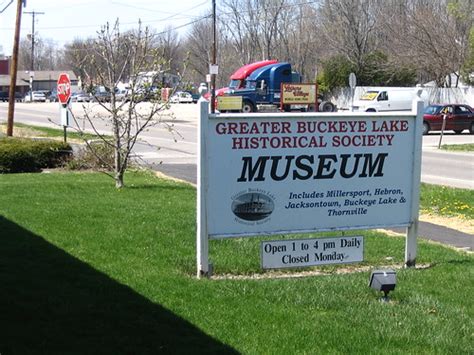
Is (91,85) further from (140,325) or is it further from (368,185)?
(140,325)

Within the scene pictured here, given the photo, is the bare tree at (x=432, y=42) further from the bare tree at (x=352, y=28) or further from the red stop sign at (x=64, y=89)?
the red stop sign at (x=64, y=89)

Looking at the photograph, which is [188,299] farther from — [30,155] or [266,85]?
[266,85]

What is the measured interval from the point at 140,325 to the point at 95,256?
249cm

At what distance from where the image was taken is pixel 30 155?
19281 millimetres

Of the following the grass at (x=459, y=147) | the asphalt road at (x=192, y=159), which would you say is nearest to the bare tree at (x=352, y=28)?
the asphalt road at (x=192, y=159)

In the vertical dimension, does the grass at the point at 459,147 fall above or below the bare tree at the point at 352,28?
below

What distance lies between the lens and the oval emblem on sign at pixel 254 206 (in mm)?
7605

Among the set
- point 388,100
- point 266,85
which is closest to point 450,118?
point 388,100

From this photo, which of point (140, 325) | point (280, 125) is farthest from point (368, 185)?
point (140, 325)

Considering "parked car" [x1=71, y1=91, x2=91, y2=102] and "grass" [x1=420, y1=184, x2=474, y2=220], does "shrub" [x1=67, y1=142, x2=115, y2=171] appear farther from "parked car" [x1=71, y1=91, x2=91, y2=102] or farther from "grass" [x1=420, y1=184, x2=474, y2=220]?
"grass" [x1=420, y1=184, x2=474, y2=220]

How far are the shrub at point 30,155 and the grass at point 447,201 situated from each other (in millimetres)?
9248

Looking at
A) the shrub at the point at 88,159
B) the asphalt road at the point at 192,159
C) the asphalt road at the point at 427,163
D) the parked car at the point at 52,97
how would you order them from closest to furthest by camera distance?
the asphalt road at the point at 427,163
the shrub at the point at 88,159
the asphalt road at the point at 192,159
the parked car at the point at 52,97

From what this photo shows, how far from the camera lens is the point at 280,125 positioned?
297 inches

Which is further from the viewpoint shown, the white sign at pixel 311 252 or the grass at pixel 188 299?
the white sign at pixel 311 252
